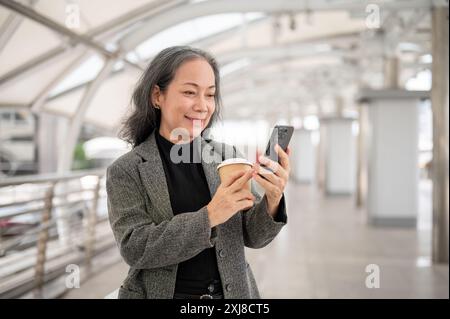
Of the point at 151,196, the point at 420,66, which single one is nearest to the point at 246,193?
the point at 151,196

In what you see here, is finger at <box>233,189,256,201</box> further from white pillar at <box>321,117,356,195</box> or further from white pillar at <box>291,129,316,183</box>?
white pillar at <box>291,129,316,183</box>

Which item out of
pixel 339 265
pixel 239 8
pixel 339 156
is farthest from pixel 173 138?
pixel 339 156

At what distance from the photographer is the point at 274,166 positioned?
1365mm

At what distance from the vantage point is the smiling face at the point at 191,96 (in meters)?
1.49

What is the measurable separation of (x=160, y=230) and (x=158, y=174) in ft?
0.64

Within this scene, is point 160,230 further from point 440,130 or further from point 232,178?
point 440,130

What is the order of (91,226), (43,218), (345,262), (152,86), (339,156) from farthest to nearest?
(339,156) → (345,262) → (91,226) → (43,218) → (152,86)

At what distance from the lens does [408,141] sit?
10.1 m

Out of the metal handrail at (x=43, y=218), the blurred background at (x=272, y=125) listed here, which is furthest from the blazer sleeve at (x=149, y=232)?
the metal handrail at (x=43, y=218)

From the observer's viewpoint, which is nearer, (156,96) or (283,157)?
(283,157)

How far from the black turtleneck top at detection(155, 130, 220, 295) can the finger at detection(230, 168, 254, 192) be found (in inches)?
9.3

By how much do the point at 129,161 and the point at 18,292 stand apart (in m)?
3.50

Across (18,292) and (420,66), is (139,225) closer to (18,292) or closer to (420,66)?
(18,292)

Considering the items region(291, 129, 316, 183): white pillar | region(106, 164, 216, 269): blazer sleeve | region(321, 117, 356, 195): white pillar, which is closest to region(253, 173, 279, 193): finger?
region(106, 164, 216, 269): blazer sleeve
